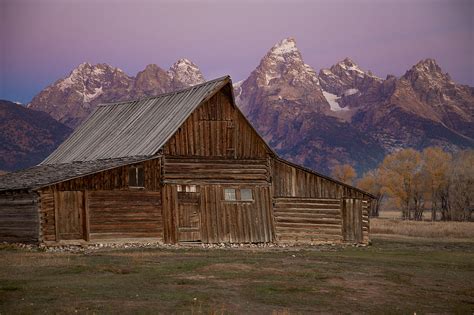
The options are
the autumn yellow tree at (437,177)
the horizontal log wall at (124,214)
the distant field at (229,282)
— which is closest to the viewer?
the distant field at (229,282)

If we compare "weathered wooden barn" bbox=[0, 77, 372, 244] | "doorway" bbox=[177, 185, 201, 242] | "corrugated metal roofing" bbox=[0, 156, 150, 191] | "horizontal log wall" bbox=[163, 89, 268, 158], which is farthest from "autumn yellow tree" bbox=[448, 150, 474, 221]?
"corrugated metal roofing" bbox=[0, 156, 150, 191]

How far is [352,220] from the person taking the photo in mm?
47844

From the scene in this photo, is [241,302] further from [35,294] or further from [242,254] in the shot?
[242,254]

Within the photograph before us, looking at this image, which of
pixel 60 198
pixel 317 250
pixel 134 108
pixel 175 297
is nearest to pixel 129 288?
pixel 175 297

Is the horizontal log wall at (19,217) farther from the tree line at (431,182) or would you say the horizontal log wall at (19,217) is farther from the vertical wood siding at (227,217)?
the tree line at (431,182)

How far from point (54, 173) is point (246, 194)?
10129mm

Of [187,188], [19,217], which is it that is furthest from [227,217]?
[19,217]

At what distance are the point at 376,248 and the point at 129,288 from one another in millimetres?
22722

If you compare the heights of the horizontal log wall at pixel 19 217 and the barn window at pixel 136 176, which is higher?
the barn window at pixel 136 176

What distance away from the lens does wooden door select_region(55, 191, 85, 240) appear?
38.4m

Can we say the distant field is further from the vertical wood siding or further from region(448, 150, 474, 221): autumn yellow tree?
region(448, 150, 474, 221): autumn yellow tree

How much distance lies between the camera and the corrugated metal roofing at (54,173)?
3910 cm

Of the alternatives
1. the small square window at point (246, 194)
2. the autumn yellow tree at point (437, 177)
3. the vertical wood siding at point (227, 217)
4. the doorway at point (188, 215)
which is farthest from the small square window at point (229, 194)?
the autumn yellow tree at point (437, 177)

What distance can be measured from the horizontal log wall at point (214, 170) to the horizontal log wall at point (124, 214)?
1573 mm
